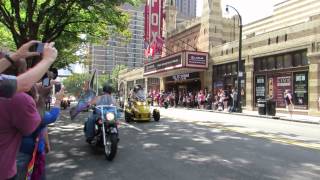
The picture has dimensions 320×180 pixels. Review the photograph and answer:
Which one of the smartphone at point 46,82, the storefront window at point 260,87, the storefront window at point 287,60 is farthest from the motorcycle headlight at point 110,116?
the storefront window at point 260,87

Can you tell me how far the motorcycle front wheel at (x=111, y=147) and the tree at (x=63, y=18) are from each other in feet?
39.2

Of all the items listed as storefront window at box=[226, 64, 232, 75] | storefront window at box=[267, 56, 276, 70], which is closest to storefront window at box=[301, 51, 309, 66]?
storefront window at box=[267, 56, 276, 70]

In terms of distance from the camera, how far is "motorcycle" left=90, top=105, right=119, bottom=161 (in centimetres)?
957

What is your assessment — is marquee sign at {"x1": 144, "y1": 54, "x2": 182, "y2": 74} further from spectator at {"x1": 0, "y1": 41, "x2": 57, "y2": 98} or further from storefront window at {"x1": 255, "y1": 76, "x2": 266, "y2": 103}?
spectator at {"x1": 0, "y1": 41, "x2": 57, "y2": 98}

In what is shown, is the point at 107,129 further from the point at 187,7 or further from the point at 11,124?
the point at 187,7

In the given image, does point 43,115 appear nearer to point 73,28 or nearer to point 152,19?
point 73,28

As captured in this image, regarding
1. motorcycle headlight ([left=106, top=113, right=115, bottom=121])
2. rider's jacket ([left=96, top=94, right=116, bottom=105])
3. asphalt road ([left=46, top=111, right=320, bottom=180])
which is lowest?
asphalt road ([left=46, top=111, right=320, bottom=180])

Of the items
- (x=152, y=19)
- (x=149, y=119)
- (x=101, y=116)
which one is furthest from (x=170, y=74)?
(x=101, y=116)

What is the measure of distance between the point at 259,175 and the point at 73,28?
2141 cm

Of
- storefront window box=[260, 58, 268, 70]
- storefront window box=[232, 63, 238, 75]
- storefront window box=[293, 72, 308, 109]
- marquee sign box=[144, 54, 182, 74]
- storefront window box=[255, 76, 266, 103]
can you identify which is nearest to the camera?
storefront window box=[293, 72, 308, 109]

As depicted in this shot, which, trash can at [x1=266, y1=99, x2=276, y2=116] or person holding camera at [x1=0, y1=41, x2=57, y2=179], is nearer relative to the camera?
person holding camera at [x1=0, y1=41, x2=57, y2=179]

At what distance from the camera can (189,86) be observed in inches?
1880

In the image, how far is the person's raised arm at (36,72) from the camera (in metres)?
3.03

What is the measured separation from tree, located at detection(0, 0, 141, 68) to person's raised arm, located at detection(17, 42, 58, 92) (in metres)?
17.6
